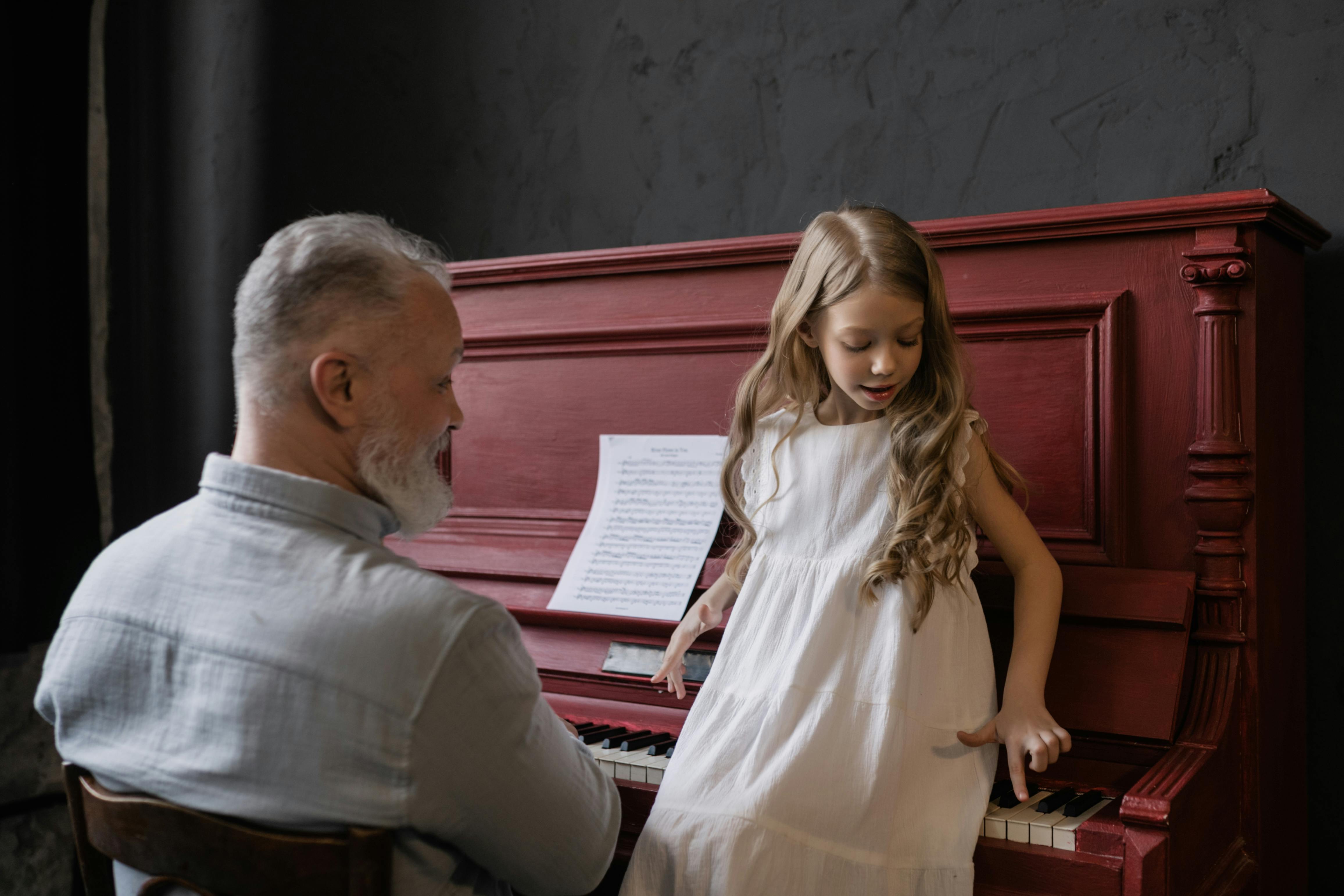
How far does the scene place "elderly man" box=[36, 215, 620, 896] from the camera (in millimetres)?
1071

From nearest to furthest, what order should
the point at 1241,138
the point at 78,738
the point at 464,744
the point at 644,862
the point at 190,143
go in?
1. the point at 464,744
2. the point at 78,738
3. the point at 644,862
4. the point at 1241,138
5. the point at 190,143

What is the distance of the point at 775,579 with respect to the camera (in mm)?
1763

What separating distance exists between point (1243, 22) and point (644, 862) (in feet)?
6.51

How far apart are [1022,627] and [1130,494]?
362mm

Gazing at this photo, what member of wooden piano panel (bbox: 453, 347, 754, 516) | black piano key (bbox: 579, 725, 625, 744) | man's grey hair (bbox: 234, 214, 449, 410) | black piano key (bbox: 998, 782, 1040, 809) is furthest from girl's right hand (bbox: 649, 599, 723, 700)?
man's grey hair (bbox: 234, 214, 449, 410)

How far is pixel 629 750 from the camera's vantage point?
1825mm

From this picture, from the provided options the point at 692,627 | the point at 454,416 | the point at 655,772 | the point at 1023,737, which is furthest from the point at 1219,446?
the point at 454,416

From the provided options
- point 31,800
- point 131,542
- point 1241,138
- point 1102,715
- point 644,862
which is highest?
point 1241,138

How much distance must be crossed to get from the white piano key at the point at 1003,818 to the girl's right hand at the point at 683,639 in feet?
1.87

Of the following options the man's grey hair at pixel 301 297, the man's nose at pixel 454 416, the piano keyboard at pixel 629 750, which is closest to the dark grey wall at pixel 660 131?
the piano keyboard at pixel 629 750

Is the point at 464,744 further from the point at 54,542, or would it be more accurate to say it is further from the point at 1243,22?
the point at 54,542

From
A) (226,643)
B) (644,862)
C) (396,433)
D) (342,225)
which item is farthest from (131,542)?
(644,862)

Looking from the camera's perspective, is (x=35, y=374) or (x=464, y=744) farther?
(x=35, y=374)

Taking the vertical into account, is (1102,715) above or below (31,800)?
above
